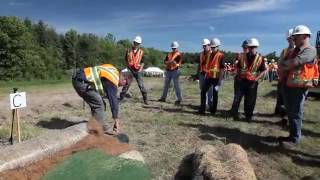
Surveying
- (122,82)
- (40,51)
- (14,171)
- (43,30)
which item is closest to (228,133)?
(122,82)

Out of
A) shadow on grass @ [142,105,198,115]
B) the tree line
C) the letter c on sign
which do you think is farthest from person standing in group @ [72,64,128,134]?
the tree line

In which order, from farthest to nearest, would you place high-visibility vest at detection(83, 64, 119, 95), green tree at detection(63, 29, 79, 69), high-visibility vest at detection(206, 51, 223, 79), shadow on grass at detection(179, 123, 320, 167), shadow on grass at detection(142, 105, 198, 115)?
green tree at detection(63, 29, 79, 69), shadow on grass at detection(142, 105, 198, 115), high-visibility vest at detection(206, 51, 223, 79), high-visibility vest at detection(83, 64, 119, 95), shadow on grass at detection(179, 123, 320, 167)

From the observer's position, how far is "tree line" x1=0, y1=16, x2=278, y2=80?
212ft

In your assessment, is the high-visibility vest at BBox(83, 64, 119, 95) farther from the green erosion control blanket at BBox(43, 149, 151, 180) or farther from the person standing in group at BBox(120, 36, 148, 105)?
the person standing in group at BBox(120, 36, 148, 105)

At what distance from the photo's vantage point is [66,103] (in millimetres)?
13898

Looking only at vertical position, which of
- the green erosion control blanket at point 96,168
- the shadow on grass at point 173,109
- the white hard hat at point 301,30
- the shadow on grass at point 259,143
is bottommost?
the shadow on grass at point 259,143

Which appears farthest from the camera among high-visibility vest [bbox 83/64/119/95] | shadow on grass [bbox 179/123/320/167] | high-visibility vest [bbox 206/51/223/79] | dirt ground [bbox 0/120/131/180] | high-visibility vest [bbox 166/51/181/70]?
high-visibility vest [bbox 166/51/181/70]

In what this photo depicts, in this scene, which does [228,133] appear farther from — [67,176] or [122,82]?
[67,176]

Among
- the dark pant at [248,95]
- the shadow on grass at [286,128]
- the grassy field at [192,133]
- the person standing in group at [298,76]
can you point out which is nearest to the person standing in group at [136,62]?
the grassy field at [192,133]

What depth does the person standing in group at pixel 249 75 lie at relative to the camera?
11.0 m

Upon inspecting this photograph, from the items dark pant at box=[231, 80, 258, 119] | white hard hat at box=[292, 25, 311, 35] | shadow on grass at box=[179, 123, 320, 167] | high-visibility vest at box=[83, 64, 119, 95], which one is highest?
white hard hat at box=[292, 25, 311, 35]

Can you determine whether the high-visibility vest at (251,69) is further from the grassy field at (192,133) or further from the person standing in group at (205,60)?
the person standing in group at (205,60)

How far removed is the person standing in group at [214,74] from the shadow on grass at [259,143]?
5.81ft

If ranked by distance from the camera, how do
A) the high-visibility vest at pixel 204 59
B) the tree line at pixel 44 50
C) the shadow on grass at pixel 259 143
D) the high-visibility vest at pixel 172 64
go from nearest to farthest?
the shadow on grass at pixel 259 143 < the high-visibility vest at pixel 204 59 < the high-visibility vest at pixel 172 64 < the tree line at pixel 44 50
